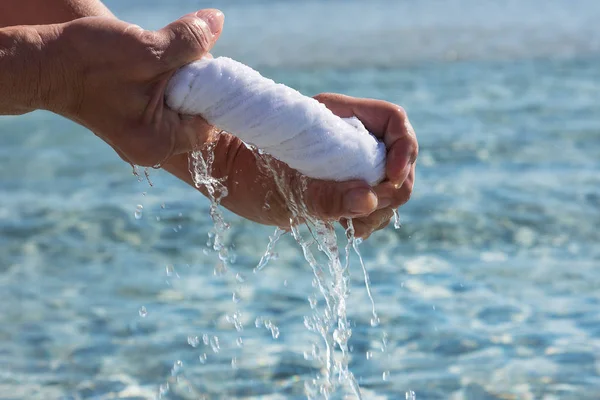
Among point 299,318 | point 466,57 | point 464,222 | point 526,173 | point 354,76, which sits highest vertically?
point 466,57

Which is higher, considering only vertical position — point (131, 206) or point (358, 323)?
point (131, 206)

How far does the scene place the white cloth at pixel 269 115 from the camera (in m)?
2.28

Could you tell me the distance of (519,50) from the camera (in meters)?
12.8

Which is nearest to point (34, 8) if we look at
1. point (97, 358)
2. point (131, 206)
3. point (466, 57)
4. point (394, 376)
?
point (97, 358)

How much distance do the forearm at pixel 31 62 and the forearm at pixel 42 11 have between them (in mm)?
646

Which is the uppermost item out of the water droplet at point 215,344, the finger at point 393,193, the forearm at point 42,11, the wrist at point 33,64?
the forearm at point 42,11

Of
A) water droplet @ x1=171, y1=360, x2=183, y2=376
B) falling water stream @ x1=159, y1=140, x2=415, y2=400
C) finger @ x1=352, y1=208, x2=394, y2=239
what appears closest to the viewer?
falling water stream @ x1=159, y1=140, x2=415, y2=400

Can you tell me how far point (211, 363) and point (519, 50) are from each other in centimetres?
991

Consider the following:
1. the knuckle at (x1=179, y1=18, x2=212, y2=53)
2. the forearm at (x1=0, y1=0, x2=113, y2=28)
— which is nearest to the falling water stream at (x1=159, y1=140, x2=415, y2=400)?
the knuckle at (x1=179, y1=18, x2=212, y2=53)

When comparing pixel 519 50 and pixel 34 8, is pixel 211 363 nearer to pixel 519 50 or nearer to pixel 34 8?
pixel 34 8

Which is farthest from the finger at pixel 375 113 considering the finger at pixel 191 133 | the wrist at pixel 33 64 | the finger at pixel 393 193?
the wrist at pixel 33 64

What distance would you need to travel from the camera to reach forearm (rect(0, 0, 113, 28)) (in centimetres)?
292

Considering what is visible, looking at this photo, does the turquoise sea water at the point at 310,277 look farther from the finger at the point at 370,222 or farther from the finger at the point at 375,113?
the finger at the point at 375,113

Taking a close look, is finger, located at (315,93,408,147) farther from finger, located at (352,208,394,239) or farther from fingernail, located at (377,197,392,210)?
finger, located at (352,208,394,239)
